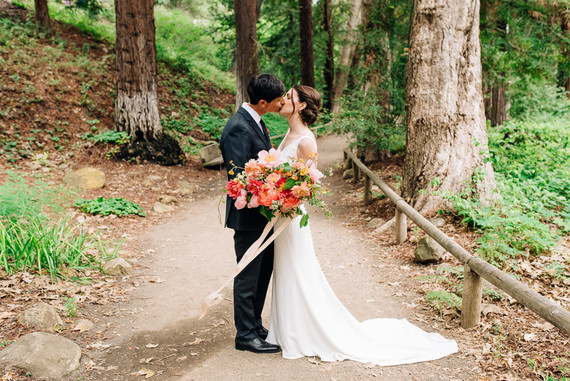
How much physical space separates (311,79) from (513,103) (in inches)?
285

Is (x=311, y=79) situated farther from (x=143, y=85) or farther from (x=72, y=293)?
(x=72, y=293)

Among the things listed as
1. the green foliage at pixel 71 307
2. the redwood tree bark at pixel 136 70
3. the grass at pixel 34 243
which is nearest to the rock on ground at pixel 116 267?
the grass at pixel 34 243

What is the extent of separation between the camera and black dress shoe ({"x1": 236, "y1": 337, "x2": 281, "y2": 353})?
3846mm

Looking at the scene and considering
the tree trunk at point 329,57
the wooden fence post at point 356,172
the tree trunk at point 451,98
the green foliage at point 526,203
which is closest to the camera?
the green foliage at point 526,203

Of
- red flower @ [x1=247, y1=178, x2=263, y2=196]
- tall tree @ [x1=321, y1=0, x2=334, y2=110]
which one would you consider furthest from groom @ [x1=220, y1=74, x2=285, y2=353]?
tall tree @ [x1=321, y1=0, x2=334, y2=110]

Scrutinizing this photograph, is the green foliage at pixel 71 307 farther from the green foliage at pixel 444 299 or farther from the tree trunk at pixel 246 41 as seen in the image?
the tree trunk at pixel 246 41

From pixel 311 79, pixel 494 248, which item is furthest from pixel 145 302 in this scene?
pixel 311 79

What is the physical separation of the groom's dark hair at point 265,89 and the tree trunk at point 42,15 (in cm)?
1349

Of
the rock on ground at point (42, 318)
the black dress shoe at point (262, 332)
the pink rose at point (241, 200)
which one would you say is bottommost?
the black dress shoe at point (262, 332)

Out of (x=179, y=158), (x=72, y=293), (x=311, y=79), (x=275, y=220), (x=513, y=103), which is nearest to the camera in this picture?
(x=275, y=220)

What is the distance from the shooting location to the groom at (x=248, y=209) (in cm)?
364

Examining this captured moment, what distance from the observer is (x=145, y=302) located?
5090mm

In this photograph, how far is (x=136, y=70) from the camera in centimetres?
1043

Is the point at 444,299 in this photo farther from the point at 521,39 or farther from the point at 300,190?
the point at 521,39
